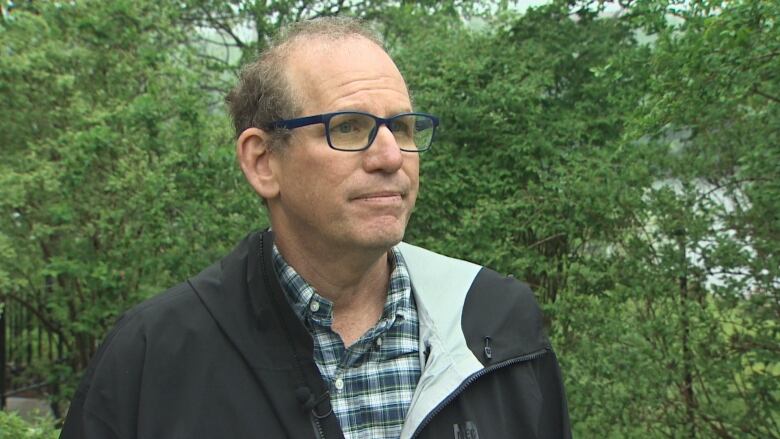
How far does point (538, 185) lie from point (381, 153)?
157 inches

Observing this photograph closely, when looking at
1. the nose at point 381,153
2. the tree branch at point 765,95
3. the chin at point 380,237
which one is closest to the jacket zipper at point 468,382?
the chin at point 380,237

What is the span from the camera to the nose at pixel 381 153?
180 cm

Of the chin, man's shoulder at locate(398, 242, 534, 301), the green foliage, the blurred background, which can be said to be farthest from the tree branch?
the green foliage

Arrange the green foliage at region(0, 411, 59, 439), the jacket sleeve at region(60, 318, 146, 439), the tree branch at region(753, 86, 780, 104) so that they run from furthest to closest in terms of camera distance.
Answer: the tree branch at region(753, 86, 780, 104), the green foliage at region(0, 411, 59, 439), the jacket sleeve at region(60, 318, 146, 439)

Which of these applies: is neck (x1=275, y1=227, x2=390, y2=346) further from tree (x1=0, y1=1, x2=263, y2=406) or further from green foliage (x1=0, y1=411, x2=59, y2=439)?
tree (x1=0, y1=1, x2=263, y2=406)

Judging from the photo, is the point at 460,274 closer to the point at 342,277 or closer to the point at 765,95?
the point at 342,277

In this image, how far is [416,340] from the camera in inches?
78.0

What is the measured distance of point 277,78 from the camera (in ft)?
6.24

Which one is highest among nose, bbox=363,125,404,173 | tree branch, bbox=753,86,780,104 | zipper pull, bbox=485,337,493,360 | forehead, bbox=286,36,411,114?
tree branch, bbox=753,86,780,104

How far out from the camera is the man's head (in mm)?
1802

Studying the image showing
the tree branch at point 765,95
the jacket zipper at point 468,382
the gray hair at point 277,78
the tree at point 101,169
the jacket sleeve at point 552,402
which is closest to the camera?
the jacket zipper at point 468,382

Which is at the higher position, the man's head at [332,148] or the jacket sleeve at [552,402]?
the man's head at [332,148]

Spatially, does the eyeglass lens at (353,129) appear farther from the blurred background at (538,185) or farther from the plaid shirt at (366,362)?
the blurred background at (538,185)

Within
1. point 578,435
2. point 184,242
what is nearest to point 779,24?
point 578,435
